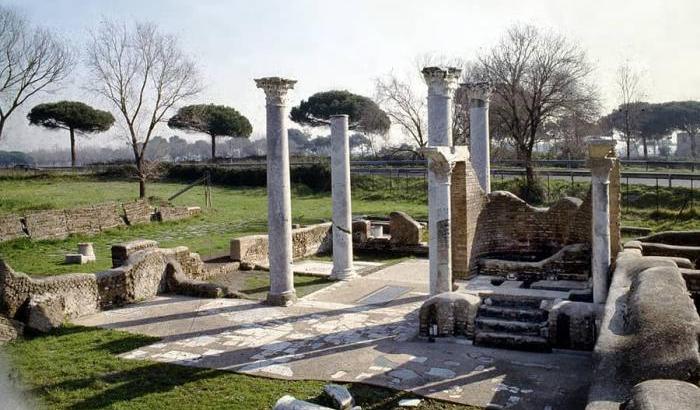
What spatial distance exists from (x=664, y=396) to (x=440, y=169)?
21.4ft

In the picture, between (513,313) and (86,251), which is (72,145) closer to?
(86,251)

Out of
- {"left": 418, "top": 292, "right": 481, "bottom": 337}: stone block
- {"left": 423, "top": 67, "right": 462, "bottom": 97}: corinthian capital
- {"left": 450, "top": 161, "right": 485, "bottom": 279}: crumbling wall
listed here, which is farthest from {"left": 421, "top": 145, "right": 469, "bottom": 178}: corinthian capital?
{"left": 418, "top": 292, "right": 481, "bottom": 337}: stone block

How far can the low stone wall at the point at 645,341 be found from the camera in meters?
5.51

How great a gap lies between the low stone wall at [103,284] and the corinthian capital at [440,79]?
24.1 feet

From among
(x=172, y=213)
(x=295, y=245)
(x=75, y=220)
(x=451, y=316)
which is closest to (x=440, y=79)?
(x=451, y=316)

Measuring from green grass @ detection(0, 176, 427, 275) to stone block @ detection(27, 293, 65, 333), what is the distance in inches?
172

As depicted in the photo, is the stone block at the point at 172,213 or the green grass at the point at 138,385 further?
the stone block at the point at 172,213

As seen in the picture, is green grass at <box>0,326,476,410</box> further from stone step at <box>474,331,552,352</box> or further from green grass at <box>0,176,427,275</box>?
green grass at <box>0,176,427,275</box>

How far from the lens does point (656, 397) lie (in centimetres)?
470

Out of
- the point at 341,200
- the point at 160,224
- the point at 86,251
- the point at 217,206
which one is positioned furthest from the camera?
the point at 217,206

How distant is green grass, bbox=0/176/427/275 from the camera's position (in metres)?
18.2

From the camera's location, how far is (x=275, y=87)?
12336 mm

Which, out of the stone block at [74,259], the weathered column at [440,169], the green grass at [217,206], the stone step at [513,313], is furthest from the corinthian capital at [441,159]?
the stone block at [74,259]

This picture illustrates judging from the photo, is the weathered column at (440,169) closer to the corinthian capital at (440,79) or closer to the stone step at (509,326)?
the corinthian capital at (440,79)
